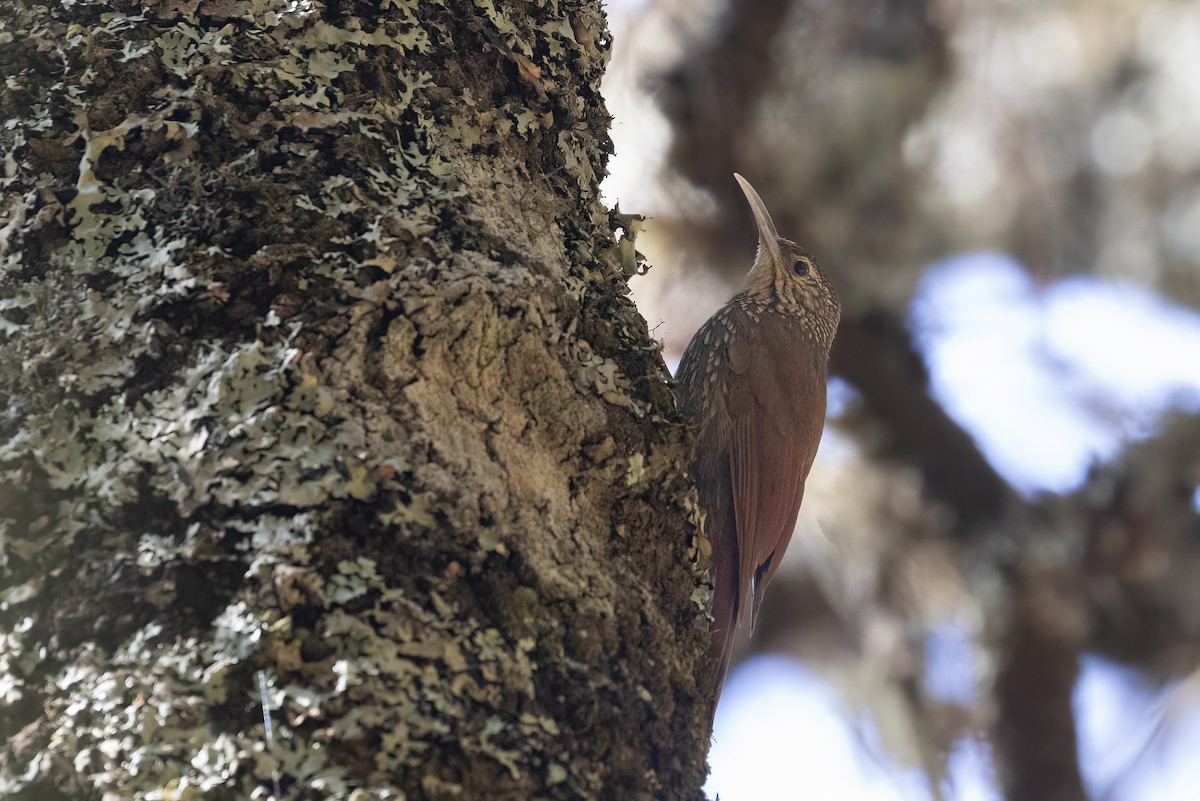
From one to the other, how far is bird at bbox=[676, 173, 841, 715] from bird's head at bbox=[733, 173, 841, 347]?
12 cm

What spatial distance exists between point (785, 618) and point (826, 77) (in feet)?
7.21

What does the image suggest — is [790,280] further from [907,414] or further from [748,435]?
[907,414]

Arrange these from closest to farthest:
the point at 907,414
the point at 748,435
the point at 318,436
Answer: the point at 318,436 < the point at 748,435 < the point at 907,414

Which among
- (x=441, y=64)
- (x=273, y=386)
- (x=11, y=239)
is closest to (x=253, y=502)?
(x=273, y=386)

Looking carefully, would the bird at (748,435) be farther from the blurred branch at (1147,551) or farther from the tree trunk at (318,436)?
the blurred branch at (1147,551)

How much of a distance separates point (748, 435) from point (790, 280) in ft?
2.77

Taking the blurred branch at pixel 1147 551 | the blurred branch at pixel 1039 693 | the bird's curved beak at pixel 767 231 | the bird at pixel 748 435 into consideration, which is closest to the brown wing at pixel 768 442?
the bird at pixel 748 435

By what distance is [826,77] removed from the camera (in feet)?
14.1

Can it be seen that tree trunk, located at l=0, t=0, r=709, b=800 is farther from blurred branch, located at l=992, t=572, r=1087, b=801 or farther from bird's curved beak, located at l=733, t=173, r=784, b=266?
blurred branch, located at l=992, t=572, r=1087, b=801

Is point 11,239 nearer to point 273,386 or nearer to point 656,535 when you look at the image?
point 273,386

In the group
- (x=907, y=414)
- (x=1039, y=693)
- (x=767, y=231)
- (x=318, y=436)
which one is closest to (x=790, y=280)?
(x=767, y=231)

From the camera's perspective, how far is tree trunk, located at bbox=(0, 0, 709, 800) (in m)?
1.05

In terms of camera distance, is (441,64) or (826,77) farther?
(826,77)

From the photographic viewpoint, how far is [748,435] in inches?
114
